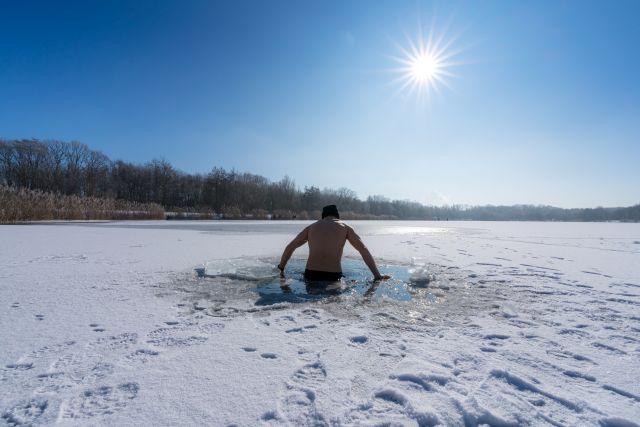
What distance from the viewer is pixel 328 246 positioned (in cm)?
442

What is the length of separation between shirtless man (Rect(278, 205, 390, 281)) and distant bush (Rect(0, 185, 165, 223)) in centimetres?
1913

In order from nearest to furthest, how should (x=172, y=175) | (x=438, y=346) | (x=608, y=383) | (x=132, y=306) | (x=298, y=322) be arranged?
1. (x=608, y=383)
2. (x=438, y=346)
3. (x=298, y=322)
4. (x=132, y=306)
5. (x=172, y=175)

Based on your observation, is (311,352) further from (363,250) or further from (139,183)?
(139,183)

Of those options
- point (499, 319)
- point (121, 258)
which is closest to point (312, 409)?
point (499, 319)

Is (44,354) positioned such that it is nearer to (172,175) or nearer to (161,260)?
(161,260)

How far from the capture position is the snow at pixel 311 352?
141 cm

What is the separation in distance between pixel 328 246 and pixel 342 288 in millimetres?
683

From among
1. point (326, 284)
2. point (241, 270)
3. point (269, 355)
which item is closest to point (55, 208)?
point (241, 270)

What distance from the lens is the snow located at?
1405 mm

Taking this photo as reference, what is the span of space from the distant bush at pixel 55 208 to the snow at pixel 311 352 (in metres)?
17.1

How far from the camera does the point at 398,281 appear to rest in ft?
14.5

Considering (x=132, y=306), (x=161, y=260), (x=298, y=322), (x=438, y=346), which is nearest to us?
(x=438, y=346)

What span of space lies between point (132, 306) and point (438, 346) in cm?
270

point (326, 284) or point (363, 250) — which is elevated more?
point (363, 250)
